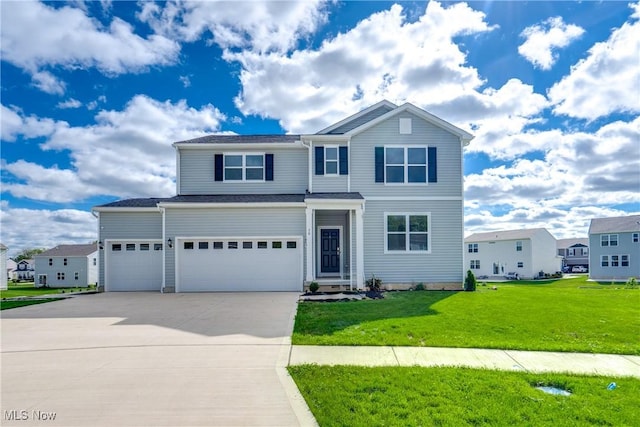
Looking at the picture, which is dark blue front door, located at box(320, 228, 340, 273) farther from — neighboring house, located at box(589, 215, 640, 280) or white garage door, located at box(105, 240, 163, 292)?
neighboring house, located at box(589, 215, 640, 280)

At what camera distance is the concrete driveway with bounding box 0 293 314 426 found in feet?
14.0

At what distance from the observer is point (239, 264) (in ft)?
52.8

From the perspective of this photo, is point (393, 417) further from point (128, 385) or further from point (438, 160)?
point (438, 160)

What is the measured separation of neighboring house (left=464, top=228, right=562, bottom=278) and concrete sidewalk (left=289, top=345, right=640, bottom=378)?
1569 inches

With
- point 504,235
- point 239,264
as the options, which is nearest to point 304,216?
point 239,264

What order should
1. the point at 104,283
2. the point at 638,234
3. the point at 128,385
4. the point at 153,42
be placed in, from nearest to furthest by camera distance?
1. the point at 128,385
2. the point at 153,42
3. the point at 104,283
4. the point at 638,234

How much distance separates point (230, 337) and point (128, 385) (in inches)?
107

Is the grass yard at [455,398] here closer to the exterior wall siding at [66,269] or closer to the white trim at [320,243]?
the white trim at [320,243]

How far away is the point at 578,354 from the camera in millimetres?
6617

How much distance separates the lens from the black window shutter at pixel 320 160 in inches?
664

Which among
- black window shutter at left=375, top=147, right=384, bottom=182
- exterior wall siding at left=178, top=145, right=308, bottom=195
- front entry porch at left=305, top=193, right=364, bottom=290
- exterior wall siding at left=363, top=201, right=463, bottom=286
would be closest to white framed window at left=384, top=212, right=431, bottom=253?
exterior wall siding at left=363, top=201, right=463, bottom=286

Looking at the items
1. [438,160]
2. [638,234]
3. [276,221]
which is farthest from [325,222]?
[638,234]

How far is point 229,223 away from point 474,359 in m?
11.8

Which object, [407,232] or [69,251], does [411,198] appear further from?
[69,251]
